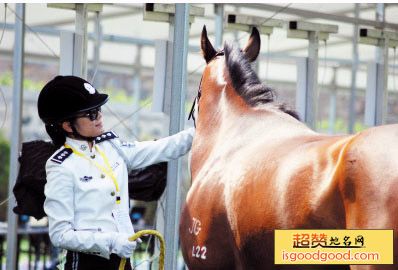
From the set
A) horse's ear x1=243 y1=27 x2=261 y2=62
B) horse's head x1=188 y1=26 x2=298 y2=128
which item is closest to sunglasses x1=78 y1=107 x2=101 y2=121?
horse's head x1=188 y1=26 x2=298 y2=128

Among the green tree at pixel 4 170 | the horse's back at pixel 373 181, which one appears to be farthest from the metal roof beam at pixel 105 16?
the horse's back at pixel 373 181

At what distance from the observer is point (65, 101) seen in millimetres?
2676

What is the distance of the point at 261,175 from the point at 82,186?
2.27 feet

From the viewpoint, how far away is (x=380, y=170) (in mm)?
2125

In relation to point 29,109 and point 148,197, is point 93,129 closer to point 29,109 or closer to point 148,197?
point 148,197

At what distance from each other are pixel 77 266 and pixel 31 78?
11.9 m

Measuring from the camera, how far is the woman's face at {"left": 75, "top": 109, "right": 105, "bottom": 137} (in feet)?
8.89

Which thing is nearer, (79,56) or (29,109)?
(79,56)

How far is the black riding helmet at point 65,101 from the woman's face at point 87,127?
2cm

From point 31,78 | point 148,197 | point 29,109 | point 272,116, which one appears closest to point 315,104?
point 148,197

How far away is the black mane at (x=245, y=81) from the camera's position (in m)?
3.13

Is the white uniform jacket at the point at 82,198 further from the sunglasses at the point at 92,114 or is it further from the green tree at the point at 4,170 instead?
the green tree at the point at 4,170

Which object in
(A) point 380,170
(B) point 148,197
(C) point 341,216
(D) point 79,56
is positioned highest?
(D) point 79,56

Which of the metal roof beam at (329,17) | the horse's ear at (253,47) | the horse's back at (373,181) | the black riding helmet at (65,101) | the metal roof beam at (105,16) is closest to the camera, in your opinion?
the horse's back at (373,181)
